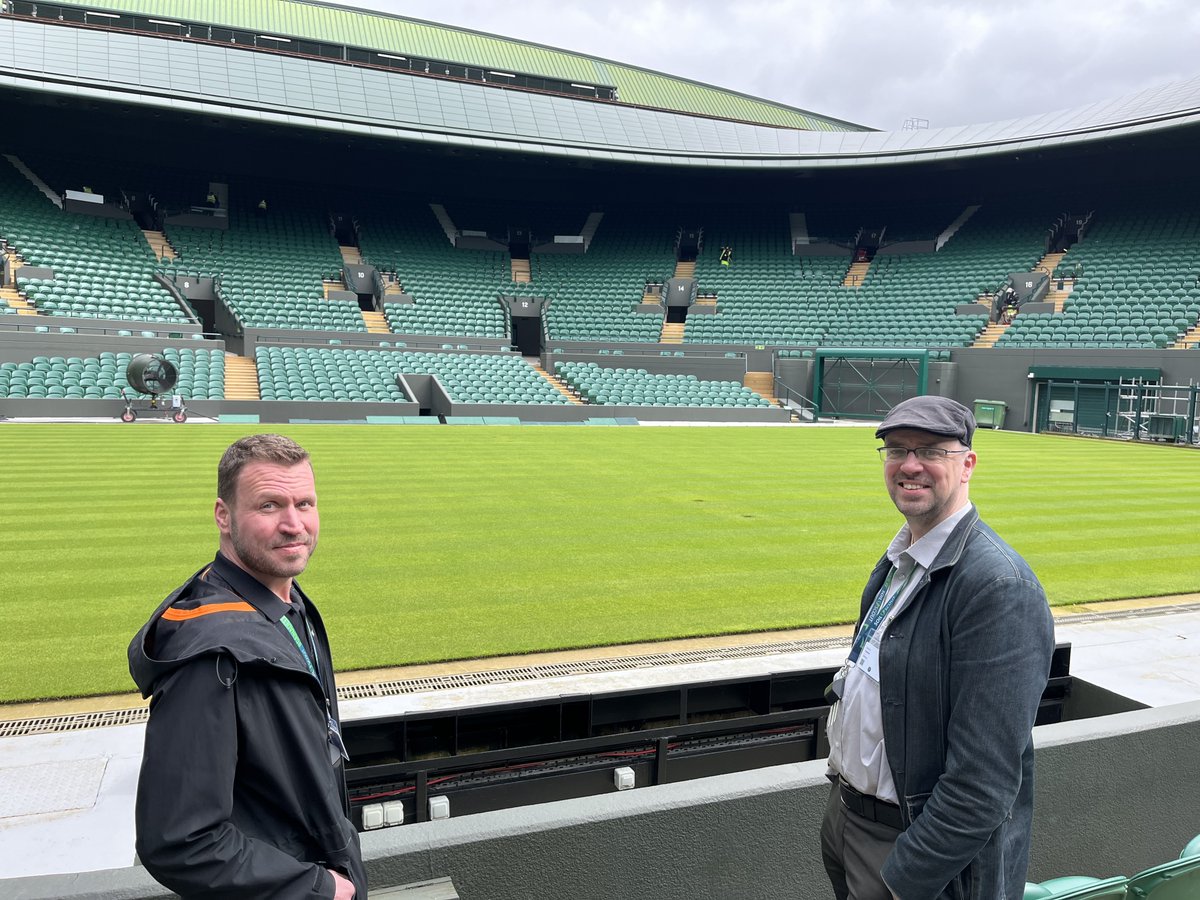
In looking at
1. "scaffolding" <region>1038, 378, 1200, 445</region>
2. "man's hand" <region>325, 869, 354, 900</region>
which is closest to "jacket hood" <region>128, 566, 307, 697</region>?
"man's hand" <region>325, 869, 354, 900</region>

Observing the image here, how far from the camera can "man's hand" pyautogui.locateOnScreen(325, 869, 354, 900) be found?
6.18ft

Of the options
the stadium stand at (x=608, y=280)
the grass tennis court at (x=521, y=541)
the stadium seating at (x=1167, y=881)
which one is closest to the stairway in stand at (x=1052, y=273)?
the stadium stand at (x=608, y=280)

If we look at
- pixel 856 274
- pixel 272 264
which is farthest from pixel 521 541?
pixel 856 274

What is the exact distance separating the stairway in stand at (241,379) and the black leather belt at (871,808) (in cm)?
2675

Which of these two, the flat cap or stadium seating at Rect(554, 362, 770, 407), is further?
stadium seating at Rect(554, 362, 770, 407)

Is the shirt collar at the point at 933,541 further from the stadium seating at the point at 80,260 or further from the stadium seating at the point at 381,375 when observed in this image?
the stadium seating at the point at 80,260

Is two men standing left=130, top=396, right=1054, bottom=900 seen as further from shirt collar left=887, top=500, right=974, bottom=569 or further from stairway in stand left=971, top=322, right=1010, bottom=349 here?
stairway in stand left=971, top=322, right=1010, bottom=349

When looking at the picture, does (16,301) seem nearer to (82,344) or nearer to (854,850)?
(82,344)

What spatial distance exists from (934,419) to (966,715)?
0.78 metres

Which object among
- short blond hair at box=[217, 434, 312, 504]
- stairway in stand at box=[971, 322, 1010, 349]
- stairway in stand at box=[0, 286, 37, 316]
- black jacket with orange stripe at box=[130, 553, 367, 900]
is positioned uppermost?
stairway in stand at box=[971, 322, 1010, 349]

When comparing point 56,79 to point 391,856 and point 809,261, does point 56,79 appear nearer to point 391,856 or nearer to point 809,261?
point 809,261

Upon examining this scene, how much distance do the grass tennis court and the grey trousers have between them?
3.72 m

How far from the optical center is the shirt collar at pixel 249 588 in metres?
2.05

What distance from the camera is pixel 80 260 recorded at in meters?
34.2
